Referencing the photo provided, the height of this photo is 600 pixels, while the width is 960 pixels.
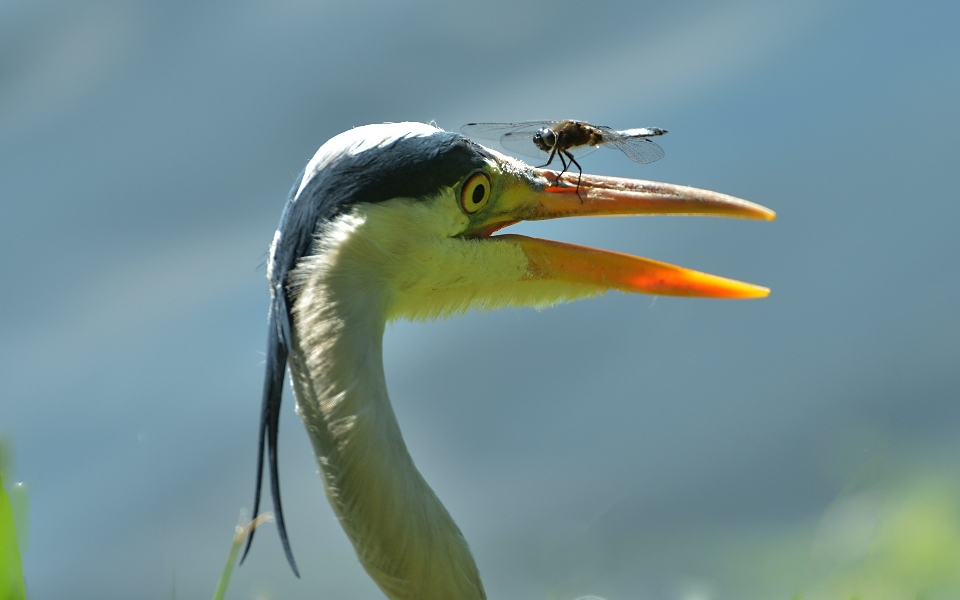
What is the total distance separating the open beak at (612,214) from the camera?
1.94 m

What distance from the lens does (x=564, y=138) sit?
2156 millimetres

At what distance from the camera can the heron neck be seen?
1499mm

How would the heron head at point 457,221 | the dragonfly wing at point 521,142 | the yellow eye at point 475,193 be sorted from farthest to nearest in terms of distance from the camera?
the dragonfly wing at point 521,142 → the yellow eye at point 475,193 → the heron head at point 457,221

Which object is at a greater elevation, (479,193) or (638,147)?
(638,147)

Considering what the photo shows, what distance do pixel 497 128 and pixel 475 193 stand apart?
1.60 feet

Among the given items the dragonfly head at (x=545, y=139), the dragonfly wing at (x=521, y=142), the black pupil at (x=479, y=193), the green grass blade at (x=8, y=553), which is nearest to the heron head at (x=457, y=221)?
the black pupil at (x=479, y=193)

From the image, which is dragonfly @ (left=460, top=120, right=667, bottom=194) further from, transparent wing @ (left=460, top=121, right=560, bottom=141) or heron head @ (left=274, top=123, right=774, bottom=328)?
heron head @ (left=274, top=123, right=774, bottom=328)

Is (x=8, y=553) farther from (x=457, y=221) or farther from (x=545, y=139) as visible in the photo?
(x=545, y=139)

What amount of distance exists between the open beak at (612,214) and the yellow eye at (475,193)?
0.32 ft

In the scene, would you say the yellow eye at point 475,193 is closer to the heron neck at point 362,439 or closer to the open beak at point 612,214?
the open beak at point 612,214

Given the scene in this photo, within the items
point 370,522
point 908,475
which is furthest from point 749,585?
point 370,522

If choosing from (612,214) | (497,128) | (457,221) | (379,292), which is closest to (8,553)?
(379,292)

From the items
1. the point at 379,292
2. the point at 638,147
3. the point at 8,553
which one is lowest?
the point at 8,553

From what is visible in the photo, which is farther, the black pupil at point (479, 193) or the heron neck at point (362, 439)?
the black pupil at point (479, 193)
